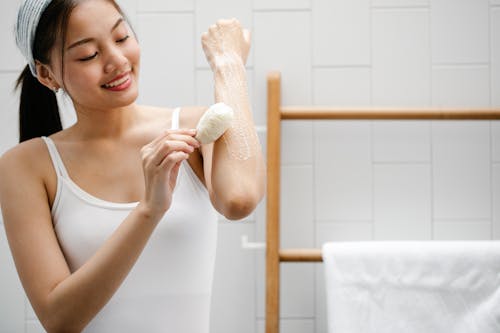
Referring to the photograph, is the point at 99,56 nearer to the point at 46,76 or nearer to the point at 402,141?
the point at 46,76

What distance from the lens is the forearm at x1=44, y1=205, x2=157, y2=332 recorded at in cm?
59

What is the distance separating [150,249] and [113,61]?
0.80 ft

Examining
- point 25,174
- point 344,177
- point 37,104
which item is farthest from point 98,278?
point 344,177

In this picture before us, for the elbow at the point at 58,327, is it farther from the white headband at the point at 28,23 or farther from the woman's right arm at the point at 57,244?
the white headband at the point at 28,23

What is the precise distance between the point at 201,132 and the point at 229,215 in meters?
0.10

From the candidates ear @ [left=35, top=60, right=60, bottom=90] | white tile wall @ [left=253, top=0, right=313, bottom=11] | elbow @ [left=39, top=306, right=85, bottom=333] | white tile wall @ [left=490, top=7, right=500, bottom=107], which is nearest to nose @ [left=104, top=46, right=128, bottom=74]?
ear @ [left=35, top=60, right=60, bottom=90]

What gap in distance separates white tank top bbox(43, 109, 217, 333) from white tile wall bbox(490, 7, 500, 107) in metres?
0.64

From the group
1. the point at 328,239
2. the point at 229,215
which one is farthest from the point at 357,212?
the point at 229,215

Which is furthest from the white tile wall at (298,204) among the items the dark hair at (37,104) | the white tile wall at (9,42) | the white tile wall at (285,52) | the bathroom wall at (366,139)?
the white tile wall at (9,42)

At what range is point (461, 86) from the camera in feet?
3.52

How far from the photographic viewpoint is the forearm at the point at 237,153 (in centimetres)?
62

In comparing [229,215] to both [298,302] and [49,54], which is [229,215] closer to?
[49,54]

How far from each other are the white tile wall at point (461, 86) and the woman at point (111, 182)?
20.7 inches

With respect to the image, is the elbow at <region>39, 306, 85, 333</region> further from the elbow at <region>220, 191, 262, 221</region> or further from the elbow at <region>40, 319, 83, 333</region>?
the elbow at <region>220, 191, 262, 221</region>
